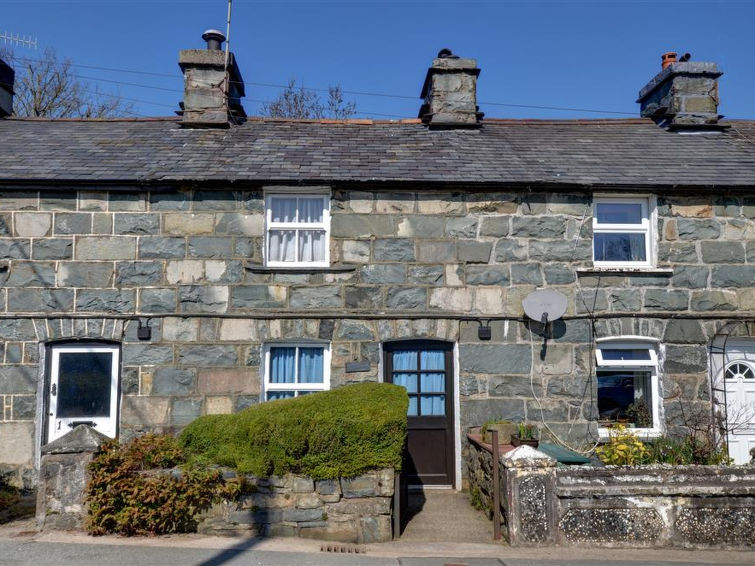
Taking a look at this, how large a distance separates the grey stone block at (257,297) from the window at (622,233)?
490 centimetres

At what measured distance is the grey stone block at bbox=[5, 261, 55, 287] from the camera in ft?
31.7

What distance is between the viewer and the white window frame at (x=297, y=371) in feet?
31.8

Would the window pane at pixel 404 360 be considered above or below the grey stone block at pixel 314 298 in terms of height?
below

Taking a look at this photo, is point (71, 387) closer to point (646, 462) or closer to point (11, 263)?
point (11, 263)

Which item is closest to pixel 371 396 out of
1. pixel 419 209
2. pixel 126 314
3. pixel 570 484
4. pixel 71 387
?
pixel 570 484

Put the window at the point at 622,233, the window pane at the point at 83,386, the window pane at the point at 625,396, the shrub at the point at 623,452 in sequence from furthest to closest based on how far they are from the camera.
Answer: the window at the point at 622,233
the window pane at the point at 625,396
the window pane at the point at 83,386
the shrub at the point at 623,452

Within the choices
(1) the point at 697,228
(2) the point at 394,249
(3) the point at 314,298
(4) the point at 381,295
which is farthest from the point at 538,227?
(3) the point at 314,298

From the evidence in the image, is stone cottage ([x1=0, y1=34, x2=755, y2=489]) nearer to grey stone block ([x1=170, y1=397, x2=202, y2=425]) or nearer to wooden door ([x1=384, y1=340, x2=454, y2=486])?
wooden door ([x1=384, y1=340, x2=454, y2=486])

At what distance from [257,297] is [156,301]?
1.48m

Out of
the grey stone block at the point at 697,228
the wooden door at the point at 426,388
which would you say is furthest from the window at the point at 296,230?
the grey stone block at the point at 697,228

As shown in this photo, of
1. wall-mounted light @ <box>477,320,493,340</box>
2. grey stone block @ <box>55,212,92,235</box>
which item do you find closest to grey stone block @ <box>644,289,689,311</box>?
wall-mounted light @ <box>477,320,493,340</box>

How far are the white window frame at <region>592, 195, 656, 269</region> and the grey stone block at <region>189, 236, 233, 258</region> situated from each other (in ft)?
18.4

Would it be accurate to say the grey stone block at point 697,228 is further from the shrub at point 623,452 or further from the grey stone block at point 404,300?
the grey stone block at point 404,300

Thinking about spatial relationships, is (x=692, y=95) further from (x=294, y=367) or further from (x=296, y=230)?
(x=294, y=367)
